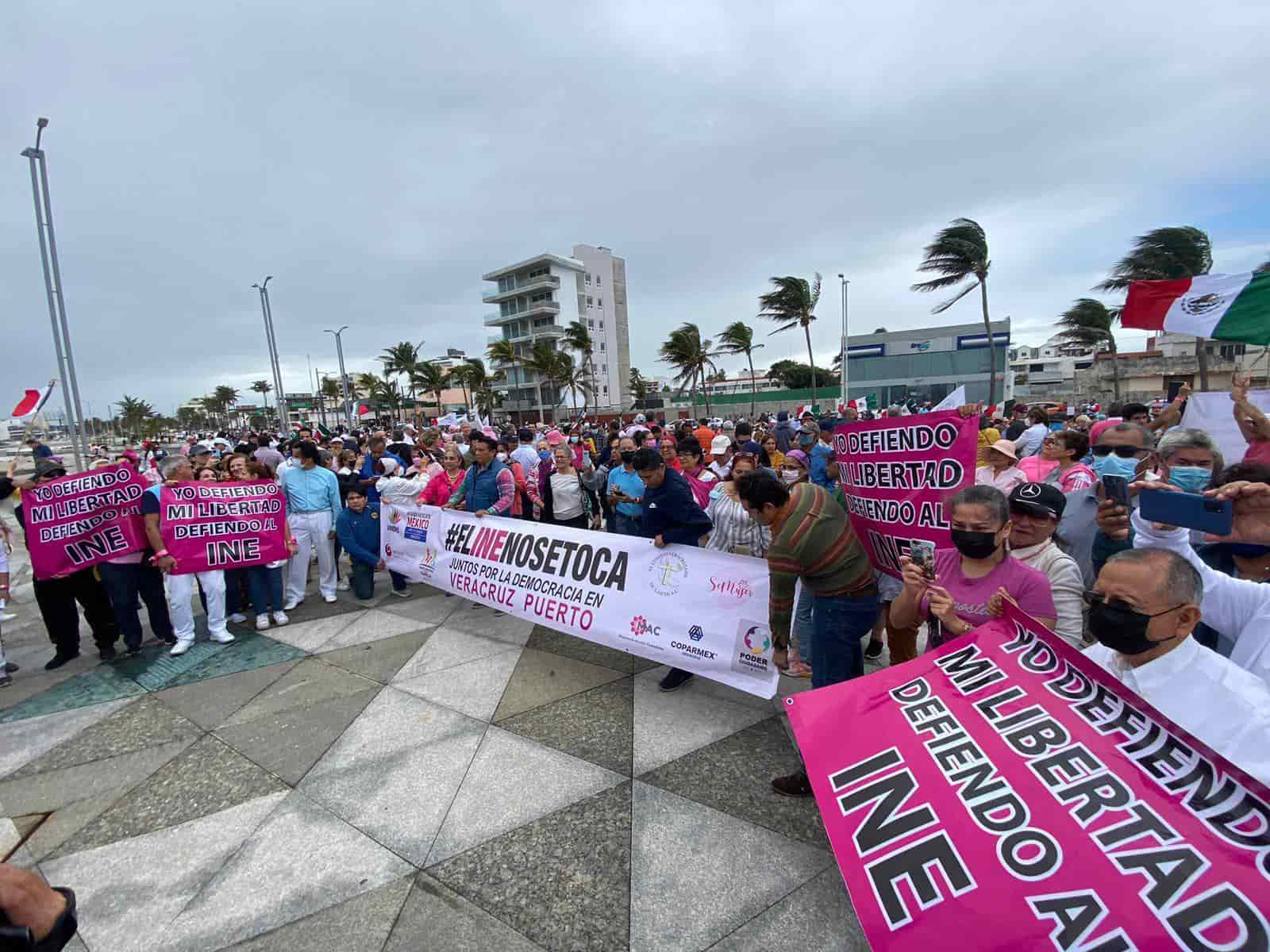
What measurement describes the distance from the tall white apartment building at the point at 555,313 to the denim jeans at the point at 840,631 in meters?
59.3

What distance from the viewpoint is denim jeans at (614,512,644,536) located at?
6012mm

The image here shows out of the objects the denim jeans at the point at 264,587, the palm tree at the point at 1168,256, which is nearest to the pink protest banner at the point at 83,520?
the denim jeans at the point at 264,587

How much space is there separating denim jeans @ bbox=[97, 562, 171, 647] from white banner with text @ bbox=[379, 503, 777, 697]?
2.47 meters

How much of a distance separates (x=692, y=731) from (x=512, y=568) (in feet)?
7.73

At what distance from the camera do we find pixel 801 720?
2254 millimetres

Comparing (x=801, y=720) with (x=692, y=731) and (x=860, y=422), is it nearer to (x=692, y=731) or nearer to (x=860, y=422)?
(x=692, y=731)

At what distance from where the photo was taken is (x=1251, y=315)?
192 inches

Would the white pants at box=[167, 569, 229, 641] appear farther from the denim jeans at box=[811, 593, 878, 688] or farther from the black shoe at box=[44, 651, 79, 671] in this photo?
the denim jeans at box=[811, 593, 878, 688]

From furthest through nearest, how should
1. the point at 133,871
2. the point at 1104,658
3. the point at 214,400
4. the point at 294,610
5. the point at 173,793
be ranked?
1. the point at 214,400
2. the point at 294,610
3. the point at 173,793
4. the point at 133,871
5. the point at 1104,658

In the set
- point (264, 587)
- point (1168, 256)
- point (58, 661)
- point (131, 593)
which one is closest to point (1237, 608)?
point (264, 587)

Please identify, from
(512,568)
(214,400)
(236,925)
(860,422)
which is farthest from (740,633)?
(214,400)

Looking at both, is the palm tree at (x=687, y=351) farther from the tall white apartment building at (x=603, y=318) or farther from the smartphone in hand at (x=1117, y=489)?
the smartphone in hand at (x=1117, y=489)

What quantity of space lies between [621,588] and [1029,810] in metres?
3.07

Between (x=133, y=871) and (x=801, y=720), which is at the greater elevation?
(x=801, y=720)
